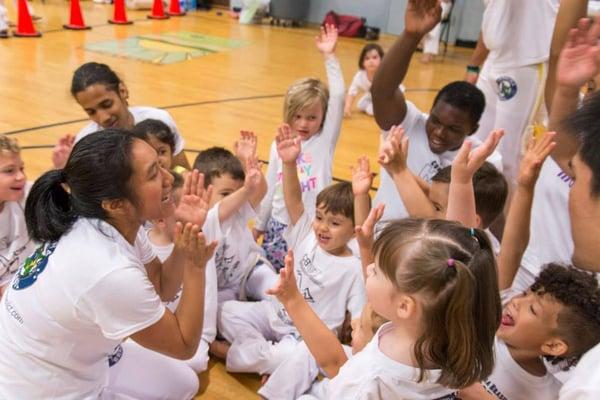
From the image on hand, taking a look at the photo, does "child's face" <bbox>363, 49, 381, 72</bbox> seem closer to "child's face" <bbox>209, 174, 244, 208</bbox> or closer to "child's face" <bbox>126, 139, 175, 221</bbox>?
"child's face" <bbox>209, 174, 244, 208</bbox>

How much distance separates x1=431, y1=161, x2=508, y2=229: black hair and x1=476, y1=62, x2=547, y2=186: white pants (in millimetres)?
1006

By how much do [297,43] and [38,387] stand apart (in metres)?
8.16

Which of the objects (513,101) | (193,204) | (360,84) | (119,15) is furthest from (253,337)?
(119,15)

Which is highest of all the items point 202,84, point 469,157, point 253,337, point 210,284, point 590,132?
point 590,132

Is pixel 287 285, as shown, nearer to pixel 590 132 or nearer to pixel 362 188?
pixel 362 188

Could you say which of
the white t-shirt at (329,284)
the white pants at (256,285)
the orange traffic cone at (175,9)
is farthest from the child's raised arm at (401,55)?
the orange traffic cone at (175,9)

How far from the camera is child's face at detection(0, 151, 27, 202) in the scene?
6.82ft

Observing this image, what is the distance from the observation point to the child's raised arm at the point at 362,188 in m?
1.89

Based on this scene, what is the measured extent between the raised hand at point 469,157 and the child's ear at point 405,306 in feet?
1.96

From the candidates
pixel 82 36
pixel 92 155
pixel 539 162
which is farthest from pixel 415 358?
pixel 82 36

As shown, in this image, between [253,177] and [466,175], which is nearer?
[466,175]

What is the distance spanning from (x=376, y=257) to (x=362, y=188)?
26.9 inches

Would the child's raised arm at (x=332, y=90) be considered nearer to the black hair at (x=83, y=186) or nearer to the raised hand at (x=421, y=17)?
the raised hand at (x=421, y=17)

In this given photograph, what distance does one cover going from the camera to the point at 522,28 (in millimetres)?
2840
